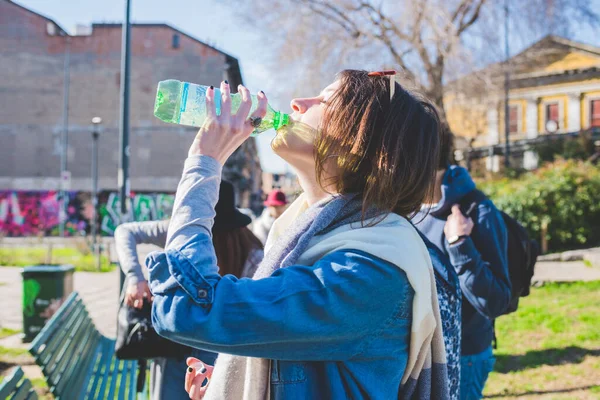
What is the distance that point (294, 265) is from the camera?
136cm

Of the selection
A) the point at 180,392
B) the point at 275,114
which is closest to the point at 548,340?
the point at 180,392

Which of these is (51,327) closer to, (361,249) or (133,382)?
(133,382)

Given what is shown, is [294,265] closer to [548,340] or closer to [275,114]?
[275,114]

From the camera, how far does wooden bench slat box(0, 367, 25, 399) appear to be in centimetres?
225

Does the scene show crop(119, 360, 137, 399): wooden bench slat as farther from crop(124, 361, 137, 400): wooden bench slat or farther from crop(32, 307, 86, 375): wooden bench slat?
crop(32, 307, 86, 375): wooden bench slat

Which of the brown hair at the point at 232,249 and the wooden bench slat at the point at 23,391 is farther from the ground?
the brown hair at the point at 232,249

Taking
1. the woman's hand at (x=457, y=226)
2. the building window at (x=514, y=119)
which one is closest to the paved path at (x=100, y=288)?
the woman's hand at (x=457, y=226)

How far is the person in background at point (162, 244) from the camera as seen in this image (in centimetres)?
304

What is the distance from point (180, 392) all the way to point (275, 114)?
186cm

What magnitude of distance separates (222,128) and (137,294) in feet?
6.45

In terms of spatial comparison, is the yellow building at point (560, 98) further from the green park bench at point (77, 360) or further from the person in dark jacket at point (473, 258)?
the person in dark jacket at point (473, 258)

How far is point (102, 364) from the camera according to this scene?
4.38m

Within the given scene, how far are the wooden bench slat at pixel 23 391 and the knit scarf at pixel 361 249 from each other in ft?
4.29

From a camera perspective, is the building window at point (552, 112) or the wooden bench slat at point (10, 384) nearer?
the wooden bench slat at point (10, 384)
